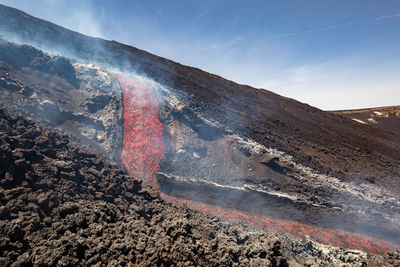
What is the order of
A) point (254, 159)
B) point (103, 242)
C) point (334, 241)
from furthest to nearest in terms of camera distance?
point (254, 159) < point (334, 241) < point (103, 242)

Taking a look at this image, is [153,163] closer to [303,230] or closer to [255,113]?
[303,230]

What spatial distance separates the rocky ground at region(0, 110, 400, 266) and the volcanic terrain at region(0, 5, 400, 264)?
50 cm

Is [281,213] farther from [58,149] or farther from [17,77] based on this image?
[17,77]

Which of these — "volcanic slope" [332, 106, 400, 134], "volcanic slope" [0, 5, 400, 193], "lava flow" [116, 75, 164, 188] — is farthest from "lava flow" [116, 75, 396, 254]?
"volcanic slope" [332, 106, 400, 134]

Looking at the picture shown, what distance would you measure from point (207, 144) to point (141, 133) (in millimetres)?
3923

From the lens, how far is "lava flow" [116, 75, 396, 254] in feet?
29.9

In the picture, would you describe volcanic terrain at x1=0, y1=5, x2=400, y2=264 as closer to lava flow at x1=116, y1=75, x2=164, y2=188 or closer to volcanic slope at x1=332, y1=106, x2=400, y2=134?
lava flow at x1=116, y1=75, x2=164, y2=188

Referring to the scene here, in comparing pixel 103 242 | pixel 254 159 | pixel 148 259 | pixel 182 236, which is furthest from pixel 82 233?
pixel 254 159

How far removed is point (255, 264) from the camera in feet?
13.9

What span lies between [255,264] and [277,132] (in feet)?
37.0

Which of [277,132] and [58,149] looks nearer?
[58,149]

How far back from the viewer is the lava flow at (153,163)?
910 centimetres

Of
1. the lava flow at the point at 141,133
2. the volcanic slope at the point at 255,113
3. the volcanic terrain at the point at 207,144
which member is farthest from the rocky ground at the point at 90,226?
the volcanic slope at the point at 255,113

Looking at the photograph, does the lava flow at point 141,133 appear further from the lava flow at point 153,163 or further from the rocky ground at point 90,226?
the rocky ground at point 90,226
